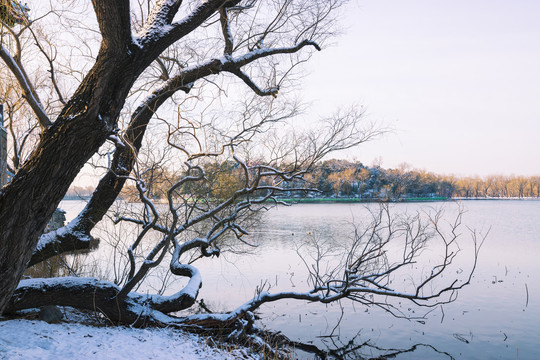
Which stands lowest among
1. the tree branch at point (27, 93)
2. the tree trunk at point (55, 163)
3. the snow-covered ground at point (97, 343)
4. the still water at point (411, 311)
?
the still water at point (411, 311)

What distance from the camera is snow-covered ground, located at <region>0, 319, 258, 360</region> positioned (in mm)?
4074

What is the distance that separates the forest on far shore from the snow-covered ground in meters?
1.92

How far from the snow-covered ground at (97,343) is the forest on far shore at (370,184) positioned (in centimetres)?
192

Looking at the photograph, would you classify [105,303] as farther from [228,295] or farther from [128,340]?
[228,295]

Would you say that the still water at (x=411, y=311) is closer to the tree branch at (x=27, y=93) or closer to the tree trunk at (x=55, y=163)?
the tree branch at (x=27, y=93)

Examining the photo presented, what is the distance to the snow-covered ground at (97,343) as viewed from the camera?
4074 millimetres

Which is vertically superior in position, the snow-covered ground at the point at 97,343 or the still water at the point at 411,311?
the snow-covered ground at the point at 97,343

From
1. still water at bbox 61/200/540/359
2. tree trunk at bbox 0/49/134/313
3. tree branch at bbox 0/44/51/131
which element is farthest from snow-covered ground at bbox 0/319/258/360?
still water at bbox 61/200/540/359

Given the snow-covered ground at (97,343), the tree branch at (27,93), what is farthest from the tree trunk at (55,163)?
the snow-covered ground at (97,343)

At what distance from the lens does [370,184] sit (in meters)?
44.7

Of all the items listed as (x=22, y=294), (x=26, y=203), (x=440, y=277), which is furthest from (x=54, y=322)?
(x=440, y=277)

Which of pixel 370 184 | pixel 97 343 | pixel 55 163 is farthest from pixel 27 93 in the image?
pixel 370 184

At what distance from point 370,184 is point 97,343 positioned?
42087mm

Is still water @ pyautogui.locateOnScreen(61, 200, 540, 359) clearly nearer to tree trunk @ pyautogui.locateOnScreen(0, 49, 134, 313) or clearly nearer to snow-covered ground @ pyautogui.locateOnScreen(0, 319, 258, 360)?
snow-covered ground @ pyautogui.locateOnScreen(0, 319, 258, 360)
